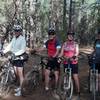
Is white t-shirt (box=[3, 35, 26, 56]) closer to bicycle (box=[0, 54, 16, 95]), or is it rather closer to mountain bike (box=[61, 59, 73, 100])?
bicycle (box=[0, 54, 16, 95])

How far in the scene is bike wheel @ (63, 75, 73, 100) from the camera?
8.07 meters

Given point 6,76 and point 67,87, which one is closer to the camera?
point 67,87

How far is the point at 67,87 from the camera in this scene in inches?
319

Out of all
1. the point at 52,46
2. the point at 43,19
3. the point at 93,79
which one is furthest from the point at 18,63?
the point at 43,19

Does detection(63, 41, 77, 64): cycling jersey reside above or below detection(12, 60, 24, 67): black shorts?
above

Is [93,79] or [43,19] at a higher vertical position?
[43,19]

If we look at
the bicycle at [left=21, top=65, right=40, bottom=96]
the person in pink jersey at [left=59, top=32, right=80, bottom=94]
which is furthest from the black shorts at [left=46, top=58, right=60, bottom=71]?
the bicycle at [left=21, top=65, right=40, bottom=96]

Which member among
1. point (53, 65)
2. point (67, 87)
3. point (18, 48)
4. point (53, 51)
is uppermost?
point (18, 48)

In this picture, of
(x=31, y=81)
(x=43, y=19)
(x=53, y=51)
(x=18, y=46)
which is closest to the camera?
(x=18, y=46)

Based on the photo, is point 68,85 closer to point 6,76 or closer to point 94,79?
point 94,79

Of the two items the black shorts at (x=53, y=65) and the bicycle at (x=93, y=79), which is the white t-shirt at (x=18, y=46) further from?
the bicycle at (x=93, y=79)

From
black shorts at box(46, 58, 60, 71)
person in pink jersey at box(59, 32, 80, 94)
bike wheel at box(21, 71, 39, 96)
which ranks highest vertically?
person in pink jersey at box(59, 32, 80, 94)

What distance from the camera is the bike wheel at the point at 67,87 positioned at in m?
8.07

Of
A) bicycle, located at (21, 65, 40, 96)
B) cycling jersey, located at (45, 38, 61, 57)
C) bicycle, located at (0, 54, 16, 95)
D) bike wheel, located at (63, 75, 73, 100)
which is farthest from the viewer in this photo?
bicycle, located at (21, 65, 40, 96)
